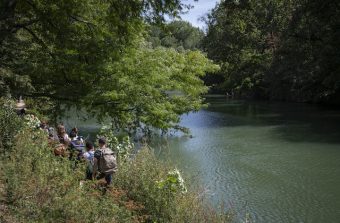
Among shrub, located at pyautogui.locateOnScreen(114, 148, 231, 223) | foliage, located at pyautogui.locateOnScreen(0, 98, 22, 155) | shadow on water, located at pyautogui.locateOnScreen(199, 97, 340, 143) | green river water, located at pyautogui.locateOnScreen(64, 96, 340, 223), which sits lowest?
green river water, located at pyautogui.locateOnScreen(64, 96, 340, 223)

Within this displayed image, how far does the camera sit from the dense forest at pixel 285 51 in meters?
29.1

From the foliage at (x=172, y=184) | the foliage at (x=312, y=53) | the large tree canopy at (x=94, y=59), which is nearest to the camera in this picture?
the foliage at (x=172, y=184)

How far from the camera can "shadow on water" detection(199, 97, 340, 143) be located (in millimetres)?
25141

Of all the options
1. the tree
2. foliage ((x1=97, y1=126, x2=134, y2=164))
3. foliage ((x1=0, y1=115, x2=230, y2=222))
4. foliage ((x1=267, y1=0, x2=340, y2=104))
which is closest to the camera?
foliage ((x1=0, y1=115, x2=230, y2=222))

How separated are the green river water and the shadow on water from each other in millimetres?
55

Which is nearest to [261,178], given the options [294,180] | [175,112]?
[294,180]

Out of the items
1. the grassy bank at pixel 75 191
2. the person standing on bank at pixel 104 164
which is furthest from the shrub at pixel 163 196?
the person standing on bank at pixel 104 164

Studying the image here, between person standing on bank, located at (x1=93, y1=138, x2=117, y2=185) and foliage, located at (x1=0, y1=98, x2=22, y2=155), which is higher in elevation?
foliage, located at (x1=0, y1=98, x2=22, y2=155)

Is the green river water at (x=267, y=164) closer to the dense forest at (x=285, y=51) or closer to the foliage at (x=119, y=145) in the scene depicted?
the foliage at (x=119, y=145)

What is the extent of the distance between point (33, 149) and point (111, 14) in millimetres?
2868

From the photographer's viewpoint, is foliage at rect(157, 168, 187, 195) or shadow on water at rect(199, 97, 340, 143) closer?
foliage at rect(157, 168, 187, 195)

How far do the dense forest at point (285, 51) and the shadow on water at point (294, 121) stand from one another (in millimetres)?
2328

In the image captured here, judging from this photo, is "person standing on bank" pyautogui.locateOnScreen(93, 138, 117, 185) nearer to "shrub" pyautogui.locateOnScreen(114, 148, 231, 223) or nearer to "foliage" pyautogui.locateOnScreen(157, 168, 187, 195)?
"shrub" pyautogui.locateOnScreen(114, 148, 231, 223)

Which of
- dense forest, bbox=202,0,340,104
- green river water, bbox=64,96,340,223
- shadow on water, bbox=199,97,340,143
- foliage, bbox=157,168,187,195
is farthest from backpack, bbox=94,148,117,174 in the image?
shadow on water, bbox=199,97,340,143
